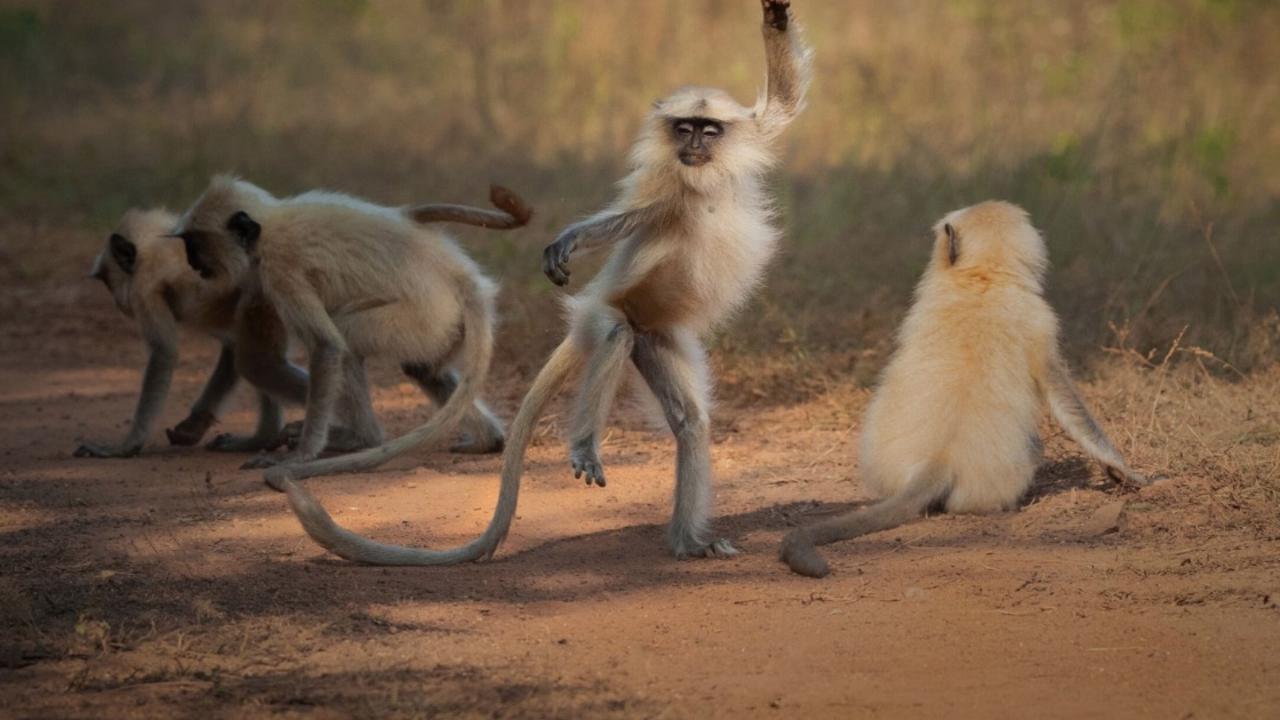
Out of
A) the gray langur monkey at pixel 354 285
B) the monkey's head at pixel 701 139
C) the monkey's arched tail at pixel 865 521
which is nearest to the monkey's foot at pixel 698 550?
the monkey's arched tail at pixel 865 521

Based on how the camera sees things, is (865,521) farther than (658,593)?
Yes

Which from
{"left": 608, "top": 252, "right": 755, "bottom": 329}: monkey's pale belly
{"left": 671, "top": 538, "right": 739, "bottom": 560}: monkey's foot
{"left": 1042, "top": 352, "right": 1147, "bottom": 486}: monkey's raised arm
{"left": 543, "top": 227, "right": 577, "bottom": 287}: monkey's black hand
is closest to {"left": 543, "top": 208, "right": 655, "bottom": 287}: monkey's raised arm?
{"left": 543, "top": 227, "right": 577, "bottom": 287}: monkey's black hand

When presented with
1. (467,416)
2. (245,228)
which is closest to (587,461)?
(467,416)

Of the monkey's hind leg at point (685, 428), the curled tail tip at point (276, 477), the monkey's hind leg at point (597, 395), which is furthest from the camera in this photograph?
the curled tail tip at point (276, 477)

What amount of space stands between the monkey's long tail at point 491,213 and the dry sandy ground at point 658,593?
114 cm

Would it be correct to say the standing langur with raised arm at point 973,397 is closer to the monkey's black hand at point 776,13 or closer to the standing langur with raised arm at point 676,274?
the standing langur with raised arm at point 676,274

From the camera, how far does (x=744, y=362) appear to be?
834 cm

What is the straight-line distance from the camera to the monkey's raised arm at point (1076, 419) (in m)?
5.80

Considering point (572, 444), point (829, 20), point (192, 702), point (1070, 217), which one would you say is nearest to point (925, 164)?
point (1070, 217)

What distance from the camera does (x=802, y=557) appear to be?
5.27 m

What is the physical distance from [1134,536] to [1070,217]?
190 inches

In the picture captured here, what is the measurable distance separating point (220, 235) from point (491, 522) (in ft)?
8.96

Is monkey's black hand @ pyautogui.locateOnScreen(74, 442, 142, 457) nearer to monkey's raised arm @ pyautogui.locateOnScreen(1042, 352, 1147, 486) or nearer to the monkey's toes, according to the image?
the monkey's toes

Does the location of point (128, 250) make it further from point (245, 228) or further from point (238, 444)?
point (238, 444)
